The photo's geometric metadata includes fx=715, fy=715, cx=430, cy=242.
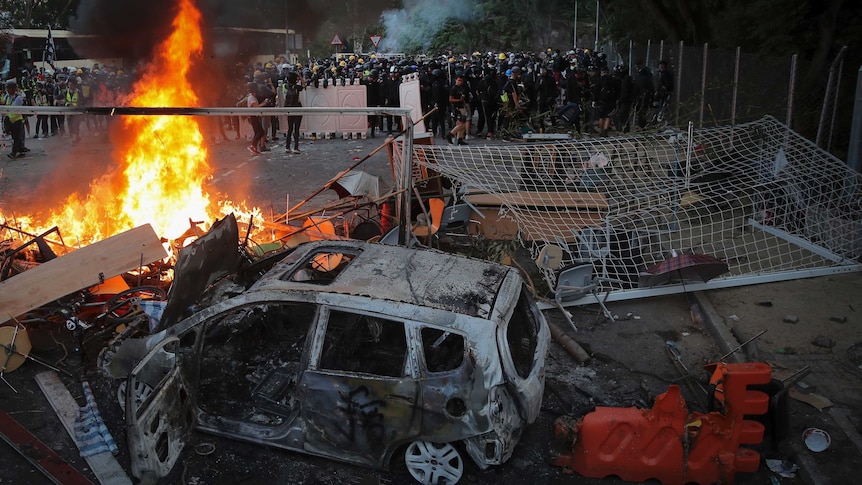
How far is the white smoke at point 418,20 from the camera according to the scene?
165ft

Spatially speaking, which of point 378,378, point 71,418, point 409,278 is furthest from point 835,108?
point 71,418

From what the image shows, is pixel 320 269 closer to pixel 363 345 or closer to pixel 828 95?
pixel 363 345

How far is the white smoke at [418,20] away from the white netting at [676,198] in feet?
136

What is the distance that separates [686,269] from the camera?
7844 millimetres

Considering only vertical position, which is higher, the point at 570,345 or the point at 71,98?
the point at 71,98

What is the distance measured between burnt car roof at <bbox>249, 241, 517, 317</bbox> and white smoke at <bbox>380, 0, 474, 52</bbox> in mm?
45767

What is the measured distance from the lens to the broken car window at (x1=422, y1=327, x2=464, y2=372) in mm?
5090

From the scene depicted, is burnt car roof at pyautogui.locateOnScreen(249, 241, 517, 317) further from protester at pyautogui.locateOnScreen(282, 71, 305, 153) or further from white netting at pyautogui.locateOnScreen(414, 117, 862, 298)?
protester at pyautogui.locateOnScreen(282, 71, 305, 153)

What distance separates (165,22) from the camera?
1059cm

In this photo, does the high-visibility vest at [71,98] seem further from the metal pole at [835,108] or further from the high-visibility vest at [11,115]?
the metal pole at [835,108]

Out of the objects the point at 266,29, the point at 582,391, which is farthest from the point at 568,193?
the point at 266,29

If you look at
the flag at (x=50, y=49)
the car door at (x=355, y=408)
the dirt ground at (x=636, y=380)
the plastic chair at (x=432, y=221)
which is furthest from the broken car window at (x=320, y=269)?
the flag at (x=50, y=49)

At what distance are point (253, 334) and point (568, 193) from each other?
16.0ft

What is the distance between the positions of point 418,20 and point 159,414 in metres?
50.0
